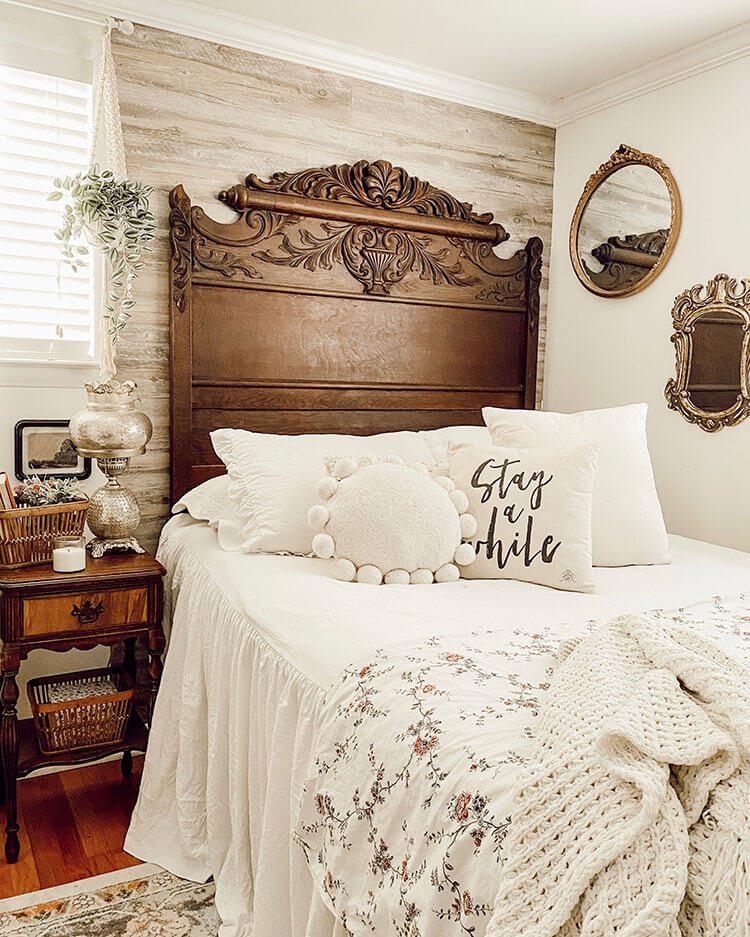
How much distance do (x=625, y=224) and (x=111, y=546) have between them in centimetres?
229

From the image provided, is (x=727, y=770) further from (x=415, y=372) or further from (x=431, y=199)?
(x=431, y=199)

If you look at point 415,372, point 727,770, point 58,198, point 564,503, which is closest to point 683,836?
point 727,770

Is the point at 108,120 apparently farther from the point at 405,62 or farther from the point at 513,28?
the point at 513,28

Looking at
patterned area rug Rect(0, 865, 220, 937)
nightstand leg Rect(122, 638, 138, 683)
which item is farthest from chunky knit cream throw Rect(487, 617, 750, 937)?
nightstand leg Rect(122, 638, 138, 683)

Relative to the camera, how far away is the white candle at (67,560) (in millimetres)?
2207

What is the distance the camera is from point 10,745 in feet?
6.97

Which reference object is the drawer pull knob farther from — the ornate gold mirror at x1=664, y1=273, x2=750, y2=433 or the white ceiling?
the ornate gold mirror at x1=664, y1=273, x2=750, y2=433

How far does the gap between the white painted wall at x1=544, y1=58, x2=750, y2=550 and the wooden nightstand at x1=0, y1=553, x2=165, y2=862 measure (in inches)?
76.4

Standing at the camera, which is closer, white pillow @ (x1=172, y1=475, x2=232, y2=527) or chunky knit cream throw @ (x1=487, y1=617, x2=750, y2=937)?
chunky knit cream throw @ (x1=487, y1=617, x2=750, y2=937)

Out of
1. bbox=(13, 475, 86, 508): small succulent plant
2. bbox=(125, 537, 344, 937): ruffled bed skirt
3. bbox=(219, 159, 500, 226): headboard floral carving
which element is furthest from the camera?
bbox=(219, 159, 500, 226): headboard floral carving

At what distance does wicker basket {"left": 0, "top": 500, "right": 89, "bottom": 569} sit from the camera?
2.18 metres

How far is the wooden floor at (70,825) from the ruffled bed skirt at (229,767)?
4.0 inches

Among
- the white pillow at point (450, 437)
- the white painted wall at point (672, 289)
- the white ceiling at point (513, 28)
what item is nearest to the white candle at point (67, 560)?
the white pillow at point (450, 437)

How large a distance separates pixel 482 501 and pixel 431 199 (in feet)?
4.94
